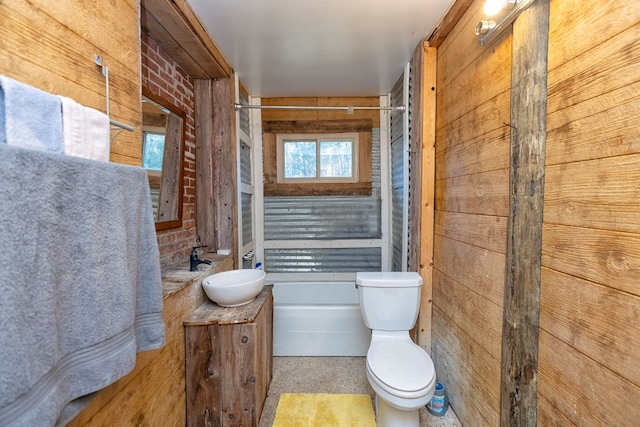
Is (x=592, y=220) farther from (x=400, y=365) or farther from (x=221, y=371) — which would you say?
(x=221, y=371)

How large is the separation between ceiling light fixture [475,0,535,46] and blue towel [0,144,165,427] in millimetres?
1491

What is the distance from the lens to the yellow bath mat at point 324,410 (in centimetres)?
176

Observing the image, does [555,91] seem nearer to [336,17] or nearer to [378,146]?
[336,17]

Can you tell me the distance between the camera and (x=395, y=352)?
1.71m

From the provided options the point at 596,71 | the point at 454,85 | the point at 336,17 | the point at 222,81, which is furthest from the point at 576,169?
the point at 222,81

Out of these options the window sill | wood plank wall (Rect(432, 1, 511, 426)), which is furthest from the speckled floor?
the window sill

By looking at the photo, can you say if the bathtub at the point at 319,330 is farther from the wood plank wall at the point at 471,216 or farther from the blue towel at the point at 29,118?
the blue towel at the point at 29,118

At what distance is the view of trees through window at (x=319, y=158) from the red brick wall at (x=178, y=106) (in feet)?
3.61

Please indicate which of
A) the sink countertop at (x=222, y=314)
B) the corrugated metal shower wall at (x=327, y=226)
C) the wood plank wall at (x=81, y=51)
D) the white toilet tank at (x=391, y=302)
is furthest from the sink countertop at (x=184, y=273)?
the white toilet tank at (x=391, y=302)

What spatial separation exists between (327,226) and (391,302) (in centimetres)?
142

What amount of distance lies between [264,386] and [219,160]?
5.58 ft

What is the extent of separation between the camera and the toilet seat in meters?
1.40

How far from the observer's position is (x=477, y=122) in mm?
1508

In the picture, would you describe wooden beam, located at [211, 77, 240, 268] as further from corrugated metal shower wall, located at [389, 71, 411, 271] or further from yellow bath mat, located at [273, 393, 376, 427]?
corrugated metal shower wall, located at [389, 71, 411, 271]
